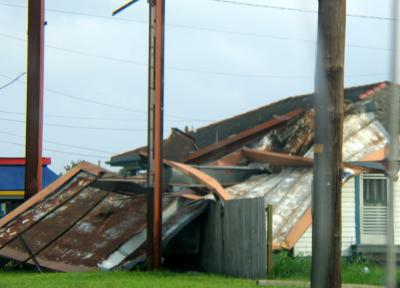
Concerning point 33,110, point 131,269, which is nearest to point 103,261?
point 131,269

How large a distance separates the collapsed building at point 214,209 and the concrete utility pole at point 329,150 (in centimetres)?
633

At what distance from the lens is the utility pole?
17.6 m

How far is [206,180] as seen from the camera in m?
19.5

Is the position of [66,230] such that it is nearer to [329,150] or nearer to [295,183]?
[295,183]

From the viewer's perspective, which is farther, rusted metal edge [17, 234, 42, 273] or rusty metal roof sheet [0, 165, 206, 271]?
rusty metal roof sheet [0, 165, 206, 271]

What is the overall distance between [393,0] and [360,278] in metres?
9.88

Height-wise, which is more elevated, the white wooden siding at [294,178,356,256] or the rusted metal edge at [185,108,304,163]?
the rusted metal edge at [185,108,304,163]

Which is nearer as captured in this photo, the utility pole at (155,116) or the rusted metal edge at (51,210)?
the utility pole at (155,116)

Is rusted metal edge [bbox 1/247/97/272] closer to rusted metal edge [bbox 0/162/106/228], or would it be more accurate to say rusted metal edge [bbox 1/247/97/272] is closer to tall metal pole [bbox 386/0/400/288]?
rusted metal edge [bbox 0/162/106/228]

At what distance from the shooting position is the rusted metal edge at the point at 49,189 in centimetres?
2023

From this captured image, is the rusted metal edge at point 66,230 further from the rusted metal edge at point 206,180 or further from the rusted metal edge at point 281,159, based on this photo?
the rusted metal edge at point 281,159

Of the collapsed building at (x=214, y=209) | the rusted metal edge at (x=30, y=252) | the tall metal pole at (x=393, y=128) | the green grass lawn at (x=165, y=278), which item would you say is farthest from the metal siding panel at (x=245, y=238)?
the tall metal pole at (x=393, y=128)

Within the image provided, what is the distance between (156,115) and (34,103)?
15.6ft

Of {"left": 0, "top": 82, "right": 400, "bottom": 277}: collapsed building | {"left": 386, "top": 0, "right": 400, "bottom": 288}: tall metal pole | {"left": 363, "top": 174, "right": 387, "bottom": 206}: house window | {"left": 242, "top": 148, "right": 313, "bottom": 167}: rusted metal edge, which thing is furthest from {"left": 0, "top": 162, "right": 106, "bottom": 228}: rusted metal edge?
{"left": 386, "top": 0, "right": 400, "bottom": 288}: tall metal pole
